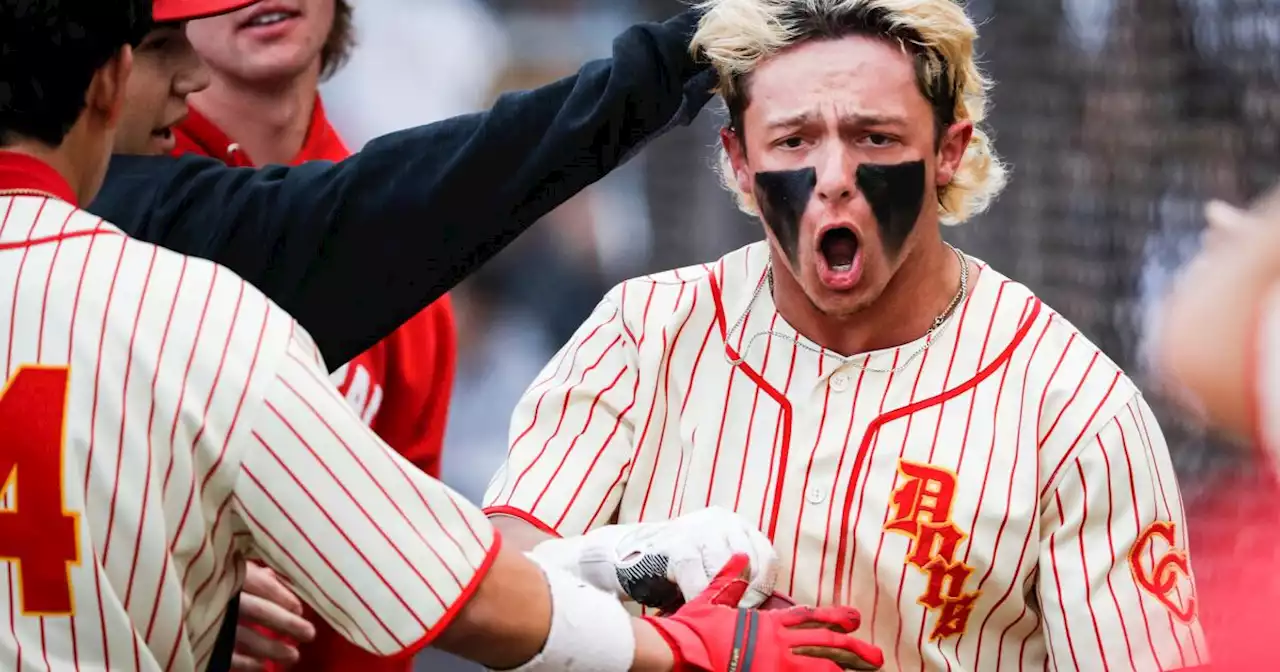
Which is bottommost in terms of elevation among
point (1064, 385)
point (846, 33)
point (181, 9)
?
point (1064, 385)

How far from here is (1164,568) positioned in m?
2.44

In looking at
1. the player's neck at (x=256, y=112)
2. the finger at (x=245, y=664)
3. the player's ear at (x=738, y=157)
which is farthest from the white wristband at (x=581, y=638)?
the player's neck at (x=256, y=112)

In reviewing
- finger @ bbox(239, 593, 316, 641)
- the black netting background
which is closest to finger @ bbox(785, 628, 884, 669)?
finger @ bbox(239, 593, 316, 641)

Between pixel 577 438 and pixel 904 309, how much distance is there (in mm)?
509

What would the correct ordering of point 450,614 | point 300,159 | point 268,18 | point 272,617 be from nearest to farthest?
point 450,614 → point 272,617 → point 268,18 → point 300,159

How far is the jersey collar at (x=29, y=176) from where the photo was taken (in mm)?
2008

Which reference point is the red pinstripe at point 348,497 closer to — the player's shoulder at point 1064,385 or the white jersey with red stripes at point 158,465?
the white jersey with red stripes at point 158,465

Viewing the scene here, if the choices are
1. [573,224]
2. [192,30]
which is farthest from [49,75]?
[573,224]

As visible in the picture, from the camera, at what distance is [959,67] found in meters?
2.67

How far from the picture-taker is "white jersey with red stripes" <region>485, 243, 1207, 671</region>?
243 cm

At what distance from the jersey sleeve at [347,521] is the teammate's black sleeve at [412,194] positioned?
2.28ft

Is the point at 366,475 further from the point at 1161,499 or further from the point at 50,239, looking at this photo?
the point at 1161,499

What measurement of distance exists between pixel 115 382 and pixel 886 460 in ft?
3.55

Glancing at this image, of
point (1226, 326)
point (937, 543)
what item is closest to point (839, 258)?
point (937, 543)
